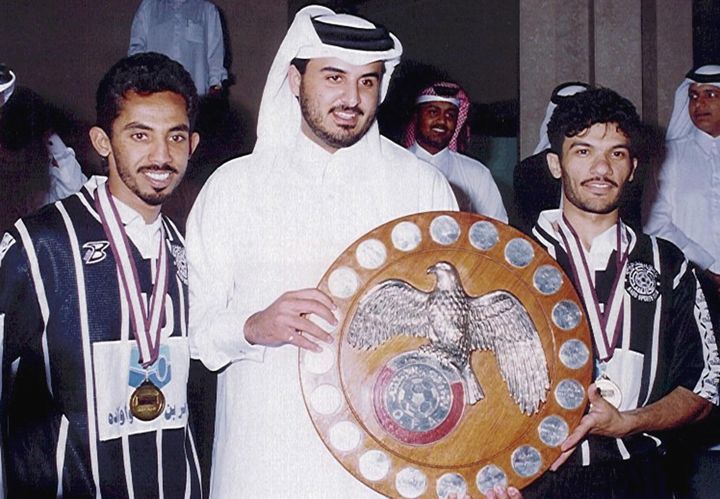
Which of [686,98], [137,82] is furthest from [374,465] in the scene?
[686,98]

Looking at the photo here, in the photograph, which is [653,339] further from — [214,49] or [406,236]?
[214,49]

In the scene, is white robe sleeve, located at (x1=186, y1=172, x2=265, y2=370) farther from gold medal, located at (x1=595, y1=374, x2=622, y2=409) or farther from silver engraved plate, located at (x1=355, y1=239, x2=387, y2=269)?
gold medal, located at (x1=595, y1=374, x2=622, y2=409)

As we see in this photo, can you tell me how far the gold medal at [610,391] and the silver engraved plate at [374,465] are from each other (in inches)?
22.2

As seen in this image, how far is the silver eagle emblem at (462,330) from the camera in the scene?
5.84 feet

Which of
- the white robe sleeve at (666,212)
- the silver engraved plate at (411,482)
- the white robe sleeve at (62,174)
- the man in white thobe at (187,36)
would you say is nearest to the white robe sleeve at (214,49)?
the man in white thobe at (187,36)

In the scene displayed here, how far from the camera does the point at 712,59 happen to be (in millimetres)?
5164

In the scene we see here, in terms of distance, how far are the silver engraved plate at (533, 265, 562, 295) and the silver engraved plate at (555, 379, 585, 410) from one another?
6.9 inches

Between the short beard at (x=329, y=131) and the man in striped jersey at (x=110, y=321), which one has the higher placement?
the short beard at (x=329, y=131)

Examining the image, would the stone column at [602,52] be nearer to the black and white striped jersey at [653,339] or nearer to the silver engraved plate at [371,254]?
the black and white striped jersey at [653,339]

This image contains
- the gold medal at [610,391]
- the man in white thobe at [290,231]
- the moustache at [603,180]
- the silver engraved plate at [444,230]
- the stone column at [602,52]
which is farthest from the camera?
the stone column at [602,52]

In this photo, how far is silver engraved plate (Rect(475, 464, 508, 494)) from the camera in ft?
5.73

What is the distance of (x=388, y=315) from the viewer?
1776 millimetres

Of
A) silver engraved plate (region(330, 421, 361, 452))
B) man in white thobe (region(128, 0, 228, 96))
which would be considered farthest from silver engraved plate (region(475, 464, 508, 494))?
man in white thobe (region(128, 0, 228, 96))

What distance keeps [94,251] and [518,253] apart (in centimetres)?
89
